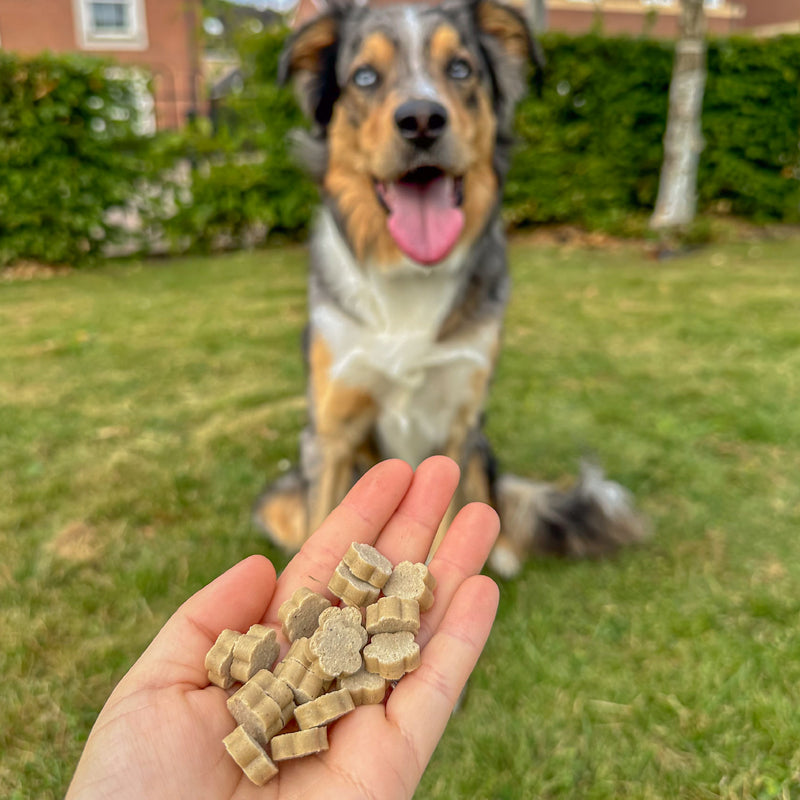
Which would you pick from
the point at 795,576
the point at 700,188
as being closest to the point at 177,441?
the point at 795,576

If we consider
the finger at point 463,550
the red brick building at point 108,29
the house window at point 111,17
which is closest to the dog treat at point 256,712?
the finger at point 463,550

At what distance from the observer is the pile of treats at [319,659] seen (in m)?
1.43

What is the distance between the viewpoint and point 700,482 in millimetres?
3652

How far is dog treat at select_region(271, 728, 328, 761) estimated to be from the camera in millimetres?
1401

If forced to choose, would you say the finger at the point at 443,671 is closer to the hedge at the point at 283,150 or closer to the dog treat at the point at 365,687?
the dog treat at the point at 365,687

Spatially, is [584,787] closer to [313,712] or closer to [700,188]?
[313,712]

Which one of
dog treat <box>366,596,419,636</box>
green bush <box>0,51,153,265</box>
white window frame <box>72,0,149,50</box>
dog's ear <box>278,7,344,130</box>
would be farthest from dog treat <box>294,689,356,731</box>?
white window frame <box>72,0,149,50</box>

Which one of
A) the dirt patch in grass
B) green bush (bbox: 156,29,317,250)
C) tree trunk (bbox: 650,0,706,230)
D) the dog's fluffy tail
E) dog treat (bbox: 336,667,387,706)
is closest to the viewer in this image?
dog treat (bbox: 336,667,387,706)

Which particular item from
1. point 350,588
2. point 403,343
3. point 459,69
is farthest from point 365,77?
point 350,588

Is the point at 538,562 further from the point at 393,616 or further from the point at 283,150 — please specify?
the point at 283,150

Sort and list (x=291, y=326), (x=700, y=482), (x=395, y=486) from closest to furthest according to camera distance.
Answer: (x=395, y=486)
(x=700, y=482)
(x=291, y=326)

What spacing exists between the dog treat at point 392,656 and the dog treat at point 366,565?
0.17m

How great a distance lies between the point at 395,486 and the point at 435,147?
1308 millimetres

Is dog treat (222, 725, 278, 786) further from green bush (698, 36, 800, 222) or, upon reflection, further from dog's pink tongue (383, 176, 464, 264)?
green bush (698, 36, 800, 222)
